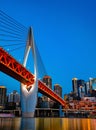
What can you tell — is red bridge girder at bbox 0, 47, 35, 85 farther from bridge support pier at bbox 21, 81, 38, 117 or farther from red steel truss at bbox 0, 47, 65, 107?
bridge support pier at bbox 21, 81, 38, 117

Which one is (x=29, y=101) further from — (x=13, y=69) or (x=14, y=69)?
(x=13, y=69)

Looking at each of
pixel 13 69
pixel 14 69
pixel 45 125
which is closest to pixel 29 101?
pixel 14 69

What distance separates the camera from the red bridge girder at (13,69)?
32.5m

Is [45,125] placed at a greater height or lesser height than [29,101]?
lesser

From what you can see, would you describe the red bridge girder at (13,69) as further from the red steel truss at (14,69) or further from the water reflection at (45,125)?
the water reflection at (45,125)

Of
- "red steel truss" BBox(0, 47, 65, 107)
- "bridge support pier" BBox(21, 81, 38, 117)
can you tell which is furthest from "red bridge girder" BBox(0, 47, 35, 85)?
"bridge support pier" BBox(21, 81, 38, 117)

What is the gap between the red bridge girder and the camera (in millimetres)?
32531

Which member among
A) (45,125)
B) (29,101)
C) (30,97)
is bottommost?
(45,125)

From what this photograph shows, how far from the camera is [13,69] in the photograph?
1391 inches

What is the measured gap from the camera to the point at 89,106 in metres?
146

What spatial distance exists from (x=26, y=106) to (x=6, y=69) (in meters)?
10.7

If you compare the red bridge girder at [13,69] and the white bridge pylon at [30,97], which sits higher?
the red bridge girder at [13,69]

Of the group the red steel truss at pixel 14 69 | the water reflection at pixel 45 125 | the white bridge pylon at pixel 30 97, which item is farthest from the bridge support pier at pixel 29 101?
the water reflection at pixel 45 125

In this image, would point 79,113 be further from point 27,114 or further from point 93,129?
point 93,129
